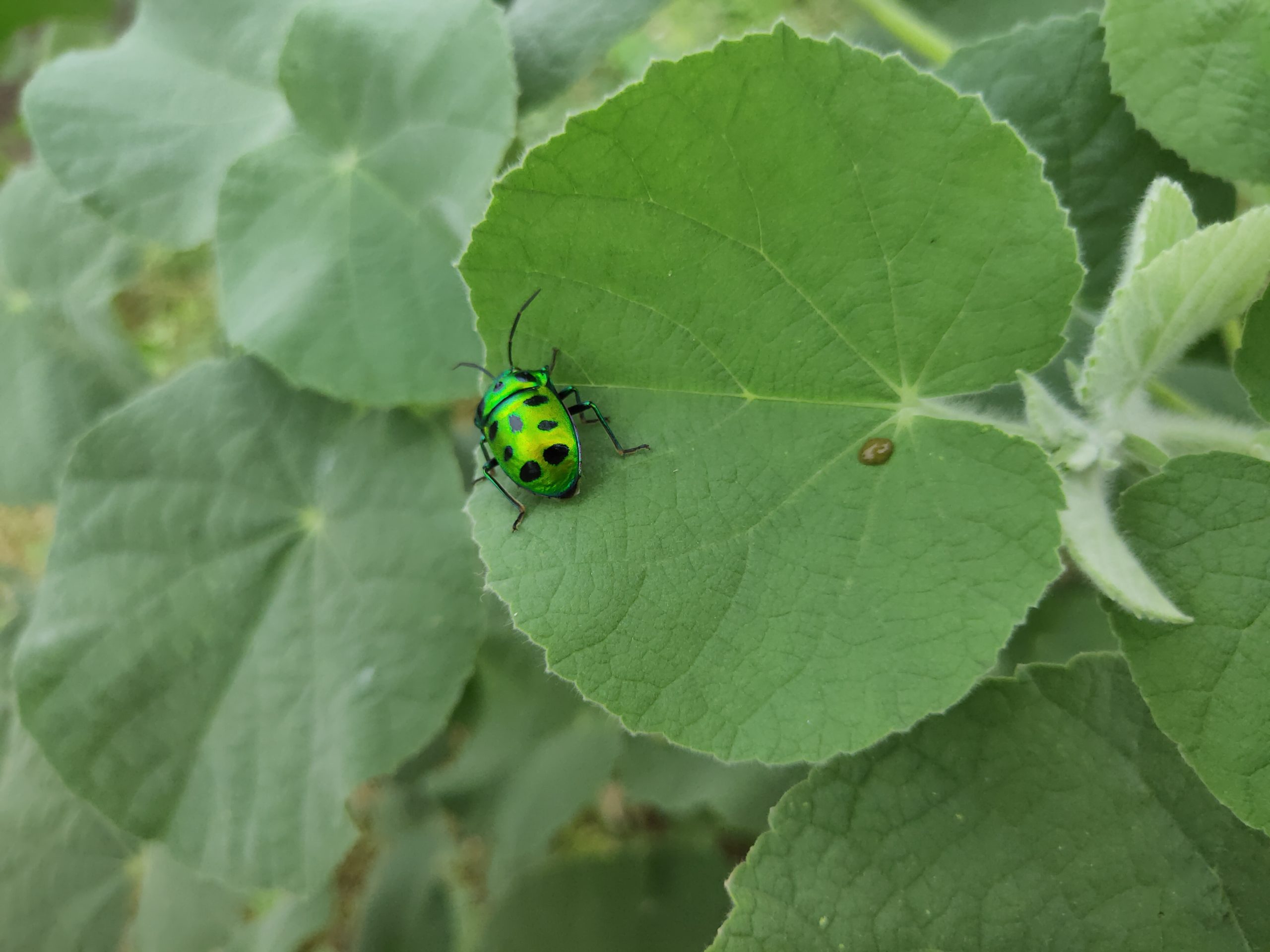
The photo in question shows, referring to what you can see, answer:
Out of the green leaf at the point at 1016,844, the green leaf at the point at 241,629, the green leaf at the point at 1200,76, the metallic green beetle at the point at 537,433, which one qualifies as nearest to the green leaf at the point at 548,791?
the green leaf at the point at 241,629

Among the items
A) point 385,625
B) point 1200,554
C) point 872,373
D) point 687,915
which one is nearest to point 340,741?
point 385,625

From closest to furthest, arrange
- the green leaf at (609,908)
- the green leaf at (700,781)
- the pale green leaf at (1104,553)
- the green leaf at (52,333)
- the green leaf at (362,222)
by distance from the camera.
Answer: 1. the pale green leaf at (1104,553)
2. the green leaf at (362,222)
3. the green leaf at (700,781)
4. the green leaf at (609,908)
5. the green leaf at (52,333)

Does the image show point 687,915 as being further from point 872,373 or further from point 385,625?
point 872,373

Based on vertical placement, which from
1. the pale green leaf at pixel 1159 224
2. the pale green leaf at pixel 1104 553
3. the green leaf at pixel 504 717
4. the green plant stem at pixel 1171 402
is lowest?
the green leaf at pixel 504 717

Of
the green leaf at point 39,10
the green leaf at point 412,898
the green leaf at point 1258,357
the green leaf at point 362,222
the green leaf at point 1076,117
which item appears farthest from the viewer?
the green leaf at point 39,10

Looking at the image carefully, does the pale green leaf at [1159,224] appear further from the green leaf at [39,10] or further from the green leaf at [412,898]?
the green leaf at [39,10]

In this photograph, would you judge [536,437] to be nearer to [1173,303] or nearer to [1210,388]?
[1173,303]
